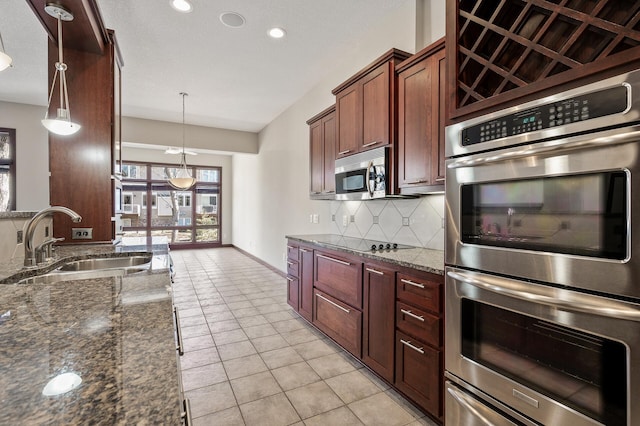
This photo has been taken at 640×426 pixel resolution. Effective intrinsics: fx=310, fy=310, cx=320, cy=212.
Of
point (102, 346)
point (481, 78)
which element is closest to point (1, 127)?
point (102, 346)

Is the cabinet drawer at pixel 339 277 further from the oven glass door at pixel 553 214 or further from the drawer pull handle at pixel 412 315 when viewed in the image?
the oven glass door at pixel 553 214

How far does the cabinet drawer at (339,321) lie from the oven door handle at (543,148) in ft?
4.95

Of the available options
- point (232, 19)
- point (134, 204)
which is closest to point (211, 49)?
point (232, 19)

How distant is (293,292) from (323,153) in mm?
1710

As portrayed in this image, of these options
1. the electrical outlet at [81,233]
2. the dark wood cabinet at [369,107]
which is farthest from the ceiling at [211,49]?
the electrical outlet at [81,233]

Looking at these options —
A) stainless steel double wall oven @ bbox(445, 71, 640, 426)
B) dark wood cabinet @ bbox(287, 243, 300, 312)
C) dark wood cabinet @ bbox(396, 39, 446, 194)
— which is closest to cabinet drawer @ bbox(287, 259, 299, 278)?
dark wood cabinet @ bbox(287, 243, 300, 312)

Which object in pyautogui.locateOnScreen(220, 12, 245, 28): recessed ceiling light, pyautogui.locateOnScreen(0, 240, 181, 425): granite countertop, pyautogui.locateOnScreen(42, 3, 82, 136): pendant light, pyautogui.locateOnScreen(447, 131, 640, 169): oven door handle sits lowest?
pyautogui.locateOnScreen(0, 240, 181, 425): granite countertop

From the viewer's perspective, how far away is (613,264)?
40.2 inches

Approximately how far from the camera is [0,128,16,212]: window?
17.7 ft

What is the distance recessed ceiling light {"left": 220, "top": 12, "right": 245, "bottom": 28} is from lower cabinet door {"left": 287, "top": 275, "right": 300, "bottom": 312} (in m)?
2.77

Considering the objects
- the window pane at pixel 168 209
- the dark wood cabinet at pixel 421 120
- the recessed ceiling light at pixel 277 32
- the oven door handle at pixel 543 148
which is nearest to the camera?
the oven door handle at pixel 543 148

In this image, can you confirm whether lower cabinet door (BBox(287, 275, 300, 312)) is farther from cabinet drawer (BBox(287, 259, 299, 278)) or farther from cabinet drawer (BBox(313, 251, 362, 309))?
cabinet drawer (BBox(313, 251, 362, 309))

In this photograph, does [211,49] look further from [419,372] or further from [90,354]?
[419,372]

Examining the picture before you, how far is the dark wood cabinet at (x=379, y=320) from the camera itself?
2.14 metres
